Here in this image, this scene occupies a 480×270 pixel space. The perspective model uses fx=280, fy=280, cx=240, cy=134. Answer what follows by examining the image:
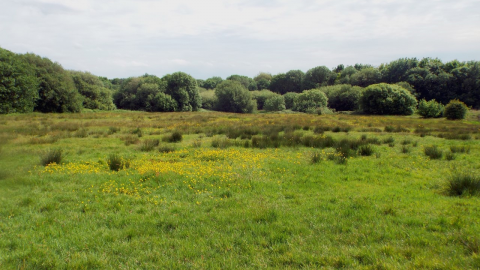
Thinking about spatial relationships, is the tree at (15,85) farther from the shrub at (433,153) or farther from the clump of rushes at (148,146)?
the shrub at (433,153)

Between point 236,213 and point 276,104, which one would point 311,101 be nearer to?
point 276,104

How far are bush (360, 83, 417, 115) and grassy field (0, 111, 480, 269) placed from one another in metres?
45.6

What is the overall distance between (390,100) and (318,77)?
2205 inches

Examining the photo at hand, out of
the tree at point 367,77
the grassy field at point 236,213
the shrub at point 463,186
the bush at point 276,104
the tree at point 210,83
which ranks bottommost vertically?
the grassy field at point 236,213

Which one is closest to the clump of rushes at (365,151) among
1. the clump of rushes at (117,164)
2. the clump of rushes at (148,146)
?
the clump of rushes at (117,164)

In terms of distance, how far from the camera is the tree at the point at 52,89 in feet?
145

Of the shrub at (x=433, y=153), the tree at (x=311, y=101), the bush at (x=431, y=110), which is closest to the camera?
the shrub at (x=433, y=153)

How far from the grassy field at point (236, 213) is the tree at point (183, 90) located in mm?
58796

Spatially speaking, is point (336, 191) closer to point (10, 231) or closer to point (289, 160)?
point (289, 160)

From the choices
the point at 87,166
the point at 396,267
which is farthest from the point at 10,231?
the point at 396,267

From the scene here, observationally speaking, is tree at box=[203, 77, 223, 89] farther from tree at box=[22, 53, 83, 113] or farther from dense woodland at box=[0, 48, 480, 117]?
tree at box=[22, 53, 83, 113]

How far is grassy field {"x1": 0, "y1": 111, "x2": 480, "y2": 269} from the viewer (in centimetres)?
448

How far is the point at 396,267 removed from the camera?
4059mm

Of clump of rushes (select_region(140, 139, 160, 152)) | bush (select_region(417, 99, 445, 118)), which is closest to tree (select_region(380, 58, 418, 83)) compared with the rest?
bush (select_region(417, 99, 445, 118))
